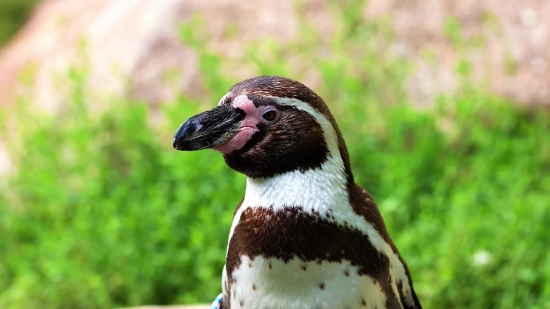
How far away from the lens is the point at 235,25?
2662 millimetres

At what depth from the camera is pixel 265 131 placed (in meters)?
0.86

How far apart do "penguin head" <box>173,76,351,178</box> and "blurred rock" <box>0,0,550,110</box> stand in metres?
1.57

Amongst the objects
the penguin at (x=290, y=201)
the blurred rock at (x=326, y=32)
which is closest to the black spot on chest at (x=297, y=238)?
the penguin at (x=290, y=201)

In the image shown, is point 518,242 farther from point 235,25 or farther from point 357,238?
point 235,25

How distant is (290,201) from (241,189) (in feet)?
3.80

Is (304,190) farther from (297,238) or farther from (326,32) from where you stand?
(326,32)

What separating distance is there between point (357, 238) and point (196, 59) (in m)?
1.87

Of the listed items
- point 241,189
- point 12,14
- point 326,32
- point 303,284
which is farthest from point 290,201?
point 12,14

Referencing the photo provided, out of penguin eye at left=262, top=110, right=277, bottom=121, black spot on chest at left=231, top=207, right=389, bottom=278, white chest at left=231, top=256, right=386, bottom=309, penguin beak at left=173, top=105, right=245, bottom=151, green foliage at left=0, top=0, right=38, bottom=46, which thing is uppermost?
green foliage at left=0, top=0, right=38, bottom=46

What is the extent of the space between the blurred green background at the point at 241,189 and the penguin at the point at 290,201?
85cm

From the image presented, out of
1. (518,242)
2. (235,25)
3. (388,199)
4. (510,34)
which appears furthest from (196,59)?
(518,242)

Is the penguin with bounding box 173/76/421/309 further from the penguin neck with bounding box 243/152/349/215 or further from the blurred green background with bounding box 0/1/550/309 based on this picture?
the blurred green background with bounding box 0/1/550/309

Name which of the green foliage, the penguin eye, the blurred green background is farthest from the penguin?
the green foliage

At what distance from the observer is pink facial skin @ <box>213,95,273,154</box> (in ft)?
2.79
